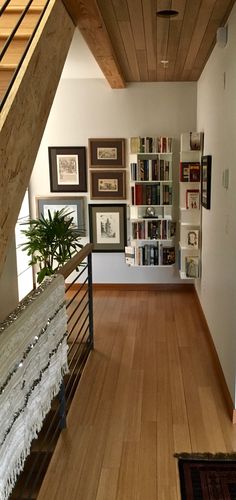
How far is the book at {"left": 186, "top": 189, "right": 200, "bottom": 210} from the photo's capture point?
15.6ft

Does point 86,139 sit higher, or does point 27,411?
point 86,139

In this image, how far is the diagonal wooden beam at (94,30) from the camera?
2.50 metres

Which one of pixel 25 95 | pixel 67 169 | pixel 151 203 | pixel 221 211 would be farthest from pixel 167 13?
pixel 67 169

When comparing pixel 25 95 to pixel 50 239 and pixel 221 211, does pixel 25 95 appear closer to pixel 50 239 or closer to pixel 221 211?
pixel 221 211

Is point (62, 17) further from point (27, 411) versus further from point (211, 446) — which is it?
point (211, 446)

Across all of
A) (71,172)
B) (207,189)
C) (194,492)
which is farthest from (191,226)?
(194,492)

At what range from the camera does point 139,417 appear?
9.00 ft

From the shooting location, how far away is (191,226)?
480cm

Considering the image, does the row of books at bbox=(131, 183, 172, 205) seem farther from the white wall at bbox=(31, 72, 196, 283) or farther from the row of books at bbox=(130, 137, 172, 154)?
the row of books at bbox=(130, 137, 172, 154)

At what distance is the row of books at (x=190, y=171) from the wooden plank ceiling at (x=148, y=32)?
964 mm

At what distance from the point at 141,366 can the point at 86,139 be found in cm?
302

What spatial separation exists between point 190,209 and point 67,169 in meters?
1.65

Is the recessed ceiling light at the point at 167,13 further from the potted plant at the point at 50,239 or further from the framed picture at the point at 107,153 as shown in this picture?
the framed picture at the point at 107,153

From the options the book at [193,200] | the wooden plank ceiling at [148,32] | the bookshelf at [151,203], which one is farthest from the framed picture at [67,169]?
the book at [193,200]
